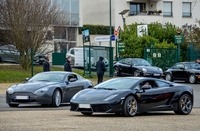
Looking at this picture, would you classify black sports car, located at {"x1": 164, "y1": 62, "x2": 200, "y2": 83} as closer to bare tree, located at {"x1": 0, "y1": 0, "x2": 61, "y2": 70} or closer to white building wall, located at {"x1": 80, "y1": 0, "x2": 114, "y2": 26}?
bare tree, located at {"x1": 0, "y1": 0, "x2": 61, "y2": 70}

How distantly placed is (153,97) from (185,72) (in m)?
21.6

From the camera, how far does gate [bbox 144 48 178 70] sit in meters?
44.9

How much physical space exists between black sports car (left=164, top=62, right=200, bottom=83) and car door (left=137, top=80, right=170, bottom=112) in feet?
66.8

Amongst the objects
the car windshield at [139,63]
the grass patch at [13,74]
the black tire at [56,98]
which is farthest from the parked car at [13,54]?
the black tire at [56,98]

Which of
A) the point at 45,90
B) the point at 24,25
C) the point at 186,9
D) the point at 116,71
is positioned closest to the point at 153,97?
the point at 45,90

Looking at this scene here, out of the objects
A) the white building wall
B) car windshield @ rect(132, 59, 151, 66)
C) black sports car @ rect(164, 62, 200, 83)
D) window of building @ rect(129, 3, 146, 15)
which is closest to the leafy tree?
car windshield @ rect(132, 59, 151, 66)

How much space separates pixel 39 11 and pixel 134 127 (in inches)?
1087

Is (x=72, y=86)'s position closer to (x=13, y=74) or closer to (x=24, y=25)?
(x=13, y=74)

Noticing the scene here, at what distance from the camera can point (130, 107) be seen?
16.3 m

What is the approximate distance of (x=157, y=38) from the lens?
53.1m

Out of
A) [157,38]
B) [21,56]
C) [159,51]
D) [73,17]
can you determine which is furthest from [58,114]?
[73,17]

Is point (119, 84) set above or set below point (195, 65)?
above

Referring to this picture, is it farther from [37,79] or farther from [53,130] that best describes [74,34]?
[53,130]

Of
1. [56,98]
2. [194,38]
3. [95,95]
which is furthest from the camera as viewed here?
[194,38]
